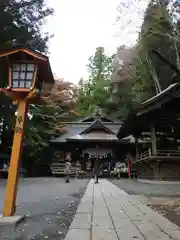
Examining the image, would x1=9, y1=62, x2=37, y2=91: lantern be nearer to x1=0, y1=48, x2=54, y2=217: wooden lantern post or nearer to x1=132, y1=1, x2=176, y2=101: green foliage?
x1=0, y1=48, x2=54, y2=217: wooden lantern post

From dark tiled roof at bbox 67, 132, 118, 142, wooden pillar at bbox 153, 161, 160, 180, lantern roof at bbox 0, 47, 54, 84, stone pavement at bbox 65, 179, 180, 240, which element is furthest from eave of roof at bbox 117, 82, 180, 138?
dark tiled roof at bbox 67, 132, 118, 142

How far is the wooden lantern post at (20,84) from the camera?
212 inches

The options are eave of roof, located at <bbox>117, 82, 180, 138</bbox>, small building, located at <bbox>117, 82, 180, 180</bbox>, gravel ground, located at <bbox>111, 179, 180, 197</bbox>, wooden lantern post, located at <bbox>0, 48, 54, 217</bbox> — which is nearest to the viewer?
wooden lantern post, located at <bbox>0, 48, 54, 217</bbox>

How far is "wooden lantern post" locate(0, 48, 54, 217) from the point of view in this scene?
539 cm

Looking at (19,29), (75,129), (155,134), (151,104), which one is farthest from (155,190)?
(75,129)

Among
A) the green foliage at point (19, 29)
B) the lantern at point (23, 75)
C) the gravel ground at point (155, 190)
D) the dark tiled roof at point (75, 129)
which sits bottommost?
the gravel ground at point (155, 190)

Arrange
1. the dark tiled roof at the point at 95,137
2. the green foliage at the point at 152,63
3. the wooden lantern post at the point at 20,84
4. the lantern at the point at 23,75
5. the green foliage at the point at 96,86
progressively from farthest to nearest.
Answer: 1. the green foliage at the point at 96,86
2. the green foliage at the point at 152,63
3. the dark tiled roof at the point at 95,137
4. the lantern at the point at 23,75
5. the wooden lantern post at the point at 20,84

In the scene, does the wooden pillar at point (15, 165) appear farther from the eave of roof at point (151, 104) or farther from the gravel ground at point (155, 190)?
the gravel ground at point (155, 190)

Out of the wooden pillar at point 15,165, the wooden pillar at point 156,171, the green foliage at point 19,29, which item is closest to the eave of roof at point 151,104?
the wooden pillar at point 156,171

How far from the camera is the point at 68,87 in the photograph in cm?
2961

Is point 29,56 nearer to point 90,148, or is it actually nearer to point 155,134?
point 155,134

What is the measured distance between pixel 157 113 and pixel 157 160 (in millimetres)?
2753

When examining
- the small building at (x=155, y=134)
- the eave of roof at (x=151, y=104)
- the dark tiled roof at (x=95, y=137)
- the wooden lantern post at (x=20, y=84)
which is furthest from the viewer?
the dark tiled roof at (x=95, y=137)

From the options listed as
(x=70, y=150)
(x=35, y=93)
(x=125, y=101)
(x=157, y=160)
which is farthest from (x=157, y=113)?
(x=125, y=101)
